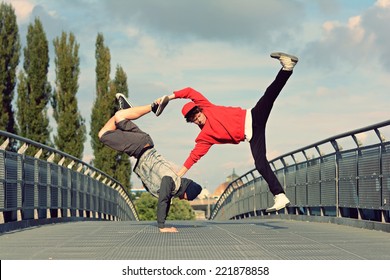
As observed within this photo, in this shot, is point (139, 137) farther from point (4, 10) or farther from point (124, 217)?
point (4, 10)

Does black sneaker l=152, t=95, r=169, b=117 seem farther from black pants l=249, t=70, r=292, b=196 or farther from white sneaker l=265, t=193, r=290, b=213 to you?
white sneaker l=265, t=193, r=290, b=213

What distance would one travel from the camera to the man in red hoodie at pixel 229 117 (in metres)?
11.3

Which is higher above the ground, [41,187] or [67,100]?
[67,100]

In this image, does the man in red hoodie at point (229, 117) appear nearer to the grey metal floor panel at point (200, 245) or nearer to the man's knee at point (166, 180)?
the man's knee at point (166, 180)

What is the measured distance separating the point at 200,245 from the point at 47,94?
5926 centimetres

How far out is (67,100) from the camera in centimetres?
6975

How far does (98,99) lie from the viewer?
7419 centimetres

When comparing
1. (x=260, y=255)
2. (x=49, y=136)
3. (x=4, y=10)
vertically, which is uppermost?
(x=4, y=10)

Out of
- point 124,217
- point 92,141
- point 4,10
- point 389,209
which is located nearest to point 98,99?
point 92,141

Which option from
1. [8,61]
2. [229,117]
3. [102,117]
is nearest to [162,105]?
[229,117]

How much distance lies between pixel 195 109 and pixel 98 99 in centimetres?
6333

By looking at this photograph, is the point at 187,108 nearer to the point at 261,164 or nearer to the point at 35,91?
the point at 261,164

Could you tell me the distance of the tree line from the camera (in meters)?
65.6

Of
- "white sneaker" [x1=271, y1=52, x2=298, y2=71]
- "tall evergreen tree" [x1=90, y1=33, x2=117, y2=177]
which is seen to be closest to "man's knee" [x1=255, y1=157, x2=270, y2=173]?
"white sneaker" [x1=271, y1=52, x2=298, y2=71]
